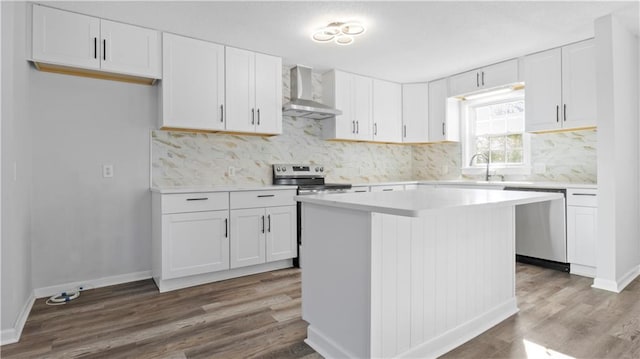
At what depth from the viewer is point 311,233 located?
204 centimetres

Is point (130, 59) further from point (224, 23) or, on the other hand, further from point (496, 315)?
point (496, 315)

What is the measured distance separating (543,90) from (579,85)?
0.33 m

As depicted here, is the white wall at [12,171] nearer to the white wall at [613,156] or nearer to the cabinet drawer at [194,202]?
the cabinet drawer at [194,202]

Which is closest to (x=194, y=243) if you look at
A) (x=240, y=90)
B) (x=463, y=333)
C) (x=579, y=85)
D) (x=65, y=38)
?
(x=240, y=90)

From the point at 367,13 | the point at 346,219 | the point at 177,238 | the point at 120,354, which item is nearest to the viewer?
the point at 346,219

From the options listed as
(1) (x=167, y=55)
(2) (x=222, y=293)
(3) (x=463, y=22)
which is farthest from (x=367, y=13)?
(2) (x=222, y=293)

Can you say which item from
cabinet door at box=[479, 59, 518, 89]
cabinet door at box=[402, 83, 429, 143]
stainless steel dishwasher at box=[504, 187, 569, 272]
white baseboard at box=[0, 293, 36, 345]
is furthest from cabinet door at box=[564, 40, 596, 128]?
white baseboard at box=[0, 293, 36, 345]

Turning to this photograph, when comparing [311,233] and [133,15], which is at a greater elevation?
[133,15]

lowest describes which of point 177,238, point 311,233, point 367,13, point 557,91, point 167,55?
point 177,238

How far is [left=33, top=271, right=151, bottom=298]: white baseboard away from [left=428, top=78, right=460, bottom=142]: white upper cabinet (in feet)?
13.1

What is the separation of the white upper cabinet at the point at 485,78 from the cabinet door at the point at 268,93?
2382mm

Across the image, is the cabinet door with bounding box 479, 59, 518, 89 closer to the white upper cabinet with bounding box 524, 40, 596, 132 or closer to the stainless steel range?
the white upper cabinet with bounding box 524, 40, 596, 132

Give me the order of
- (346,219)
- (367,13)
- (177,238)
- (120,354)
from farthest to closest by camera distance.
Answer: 1. (177,238)
2. (367,13)
3. (120,354)
4. (346,219)

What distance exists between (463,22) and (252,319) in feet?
9.68
